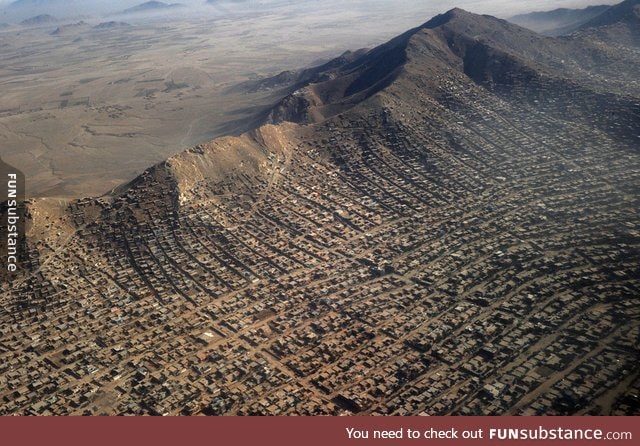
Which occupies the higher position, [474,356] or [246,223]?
A: [246,223]

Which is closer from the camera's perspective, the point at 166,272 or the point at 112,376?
the point at 112,376

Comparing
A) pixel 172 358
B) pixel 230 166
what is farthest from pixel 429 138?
pixel 172 358

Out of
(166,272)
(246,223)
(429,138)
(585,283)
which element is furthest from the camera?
(429,138)

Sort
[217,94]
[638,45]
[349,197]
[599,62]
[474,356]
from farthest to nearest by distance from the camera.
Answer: [217,94] < [638,45] < [599,62] < [349,197] < [474,356]

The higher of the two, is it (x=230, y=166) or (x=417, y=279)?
(x=230, y=166)

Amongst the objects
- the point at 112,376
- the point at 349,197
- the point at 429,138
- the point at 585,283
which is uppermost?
the point at 429,138

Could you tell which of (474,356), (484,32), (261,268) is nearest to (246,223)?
(261,268)

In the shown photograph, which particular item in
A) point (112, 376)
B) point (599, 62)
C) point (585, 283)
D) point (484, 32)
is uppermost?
point (484, 32)

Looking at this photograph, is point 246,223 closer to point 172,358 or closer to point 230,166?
point 230,166

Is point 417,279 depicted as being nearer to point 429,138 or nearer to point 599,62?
point 429,138
